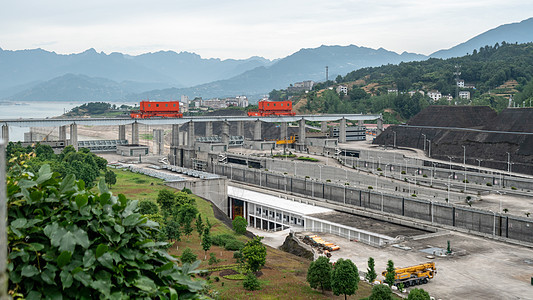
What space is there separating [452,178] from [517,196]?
1751cm

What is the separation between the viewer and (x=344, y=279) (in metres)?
30.9

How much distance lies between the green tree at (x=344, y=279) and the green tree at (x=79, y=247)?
21.8m

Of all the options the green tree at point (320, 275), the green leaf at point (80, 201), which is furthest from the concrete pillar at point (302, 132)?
the green leaf at point (80, 201)

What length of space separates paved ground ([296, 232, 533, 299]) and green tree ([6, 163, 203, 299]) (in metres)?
28.0

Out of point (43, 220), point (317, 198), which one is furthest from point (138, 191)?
point (43, 220)

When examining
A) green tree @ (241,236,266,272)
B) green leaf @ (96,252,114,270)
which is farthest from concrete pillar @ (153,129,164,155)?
green leaf @ (96,252,114,270)

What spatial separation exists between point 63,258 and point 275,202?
59345 millimetres

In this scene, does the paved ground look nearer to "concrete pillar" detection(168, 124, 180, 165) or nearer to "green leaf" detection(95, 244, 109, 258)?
"green leaf" detection(95, 244, 109, 258)

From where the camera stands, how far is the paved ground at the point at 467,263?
1385 inches

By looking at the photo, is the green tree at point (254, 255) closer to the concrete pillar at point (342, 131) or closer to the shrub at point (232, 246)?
the shrub at point (232, 246)

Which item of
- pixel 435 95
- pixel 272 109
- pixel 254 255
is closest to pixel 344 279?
pixel 254 255

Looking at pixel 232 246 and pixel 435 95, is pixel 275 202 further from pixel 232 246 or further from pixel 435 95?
pixel 435 95

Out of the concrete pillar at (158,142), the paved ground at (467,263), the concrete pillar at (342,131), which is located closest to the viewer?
the paved ground at (467,263)

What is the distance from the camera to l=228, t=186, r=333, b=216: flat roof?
6097 cm
